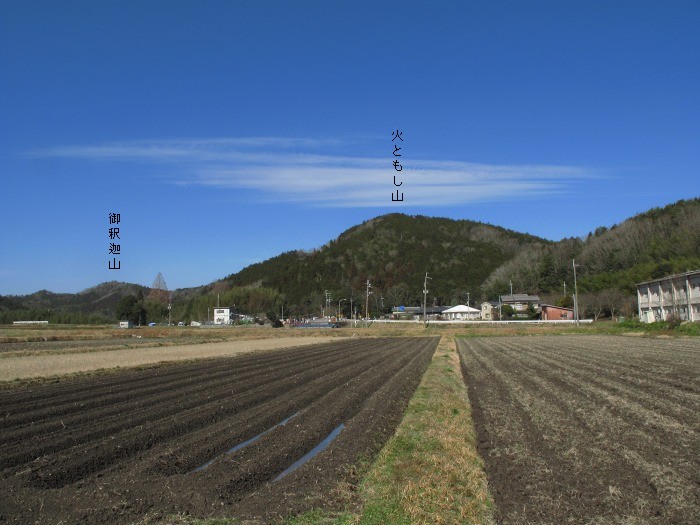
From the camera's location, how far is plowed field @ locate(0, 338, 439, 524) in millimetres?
6488

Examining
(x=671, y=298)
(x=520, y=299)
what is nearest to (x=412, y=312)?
(x=520, y=299)

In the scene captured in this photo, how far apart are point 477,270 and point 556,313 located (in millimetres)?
68242

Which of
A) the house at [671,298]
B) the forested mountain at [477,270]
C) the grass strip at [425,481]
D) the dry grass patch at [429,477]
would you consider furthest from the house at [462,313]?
the grass strip at [425,481]

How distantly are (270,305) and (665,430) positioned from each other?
462ft

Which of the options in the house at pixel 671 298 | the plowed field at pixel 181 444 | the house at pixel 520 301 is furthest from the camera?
the house at pixel 520 301

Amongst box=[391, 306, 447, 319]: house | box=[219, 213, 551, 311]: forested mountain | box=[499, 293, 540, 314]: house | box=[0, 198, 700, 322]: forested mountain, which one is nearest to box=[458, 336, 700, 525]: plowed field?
box=[0, 198, 700, 322]: forested mountain

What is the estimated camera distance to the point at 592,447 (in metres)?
8.73

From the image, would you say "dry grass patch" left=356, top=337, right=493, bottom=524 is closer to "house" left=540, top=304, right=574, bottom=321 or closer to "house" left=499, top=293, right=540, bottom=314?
"house" left=540, top=304, right=574, bottom=321

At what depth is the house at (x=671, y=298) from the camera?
59625mm

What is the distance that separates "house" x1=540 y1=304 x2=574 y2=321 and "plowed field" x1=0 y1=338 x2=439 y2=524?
280ft

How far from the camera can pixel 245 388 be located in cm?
1691

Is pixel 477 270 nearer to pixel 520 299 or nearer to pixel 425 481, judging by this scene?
pixel 520 299

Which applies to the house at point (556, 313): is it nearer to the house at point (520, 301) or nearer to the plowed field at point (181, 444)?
the house at point (520, 301)

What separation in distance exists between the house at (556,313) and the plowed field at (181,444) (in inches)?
3365
